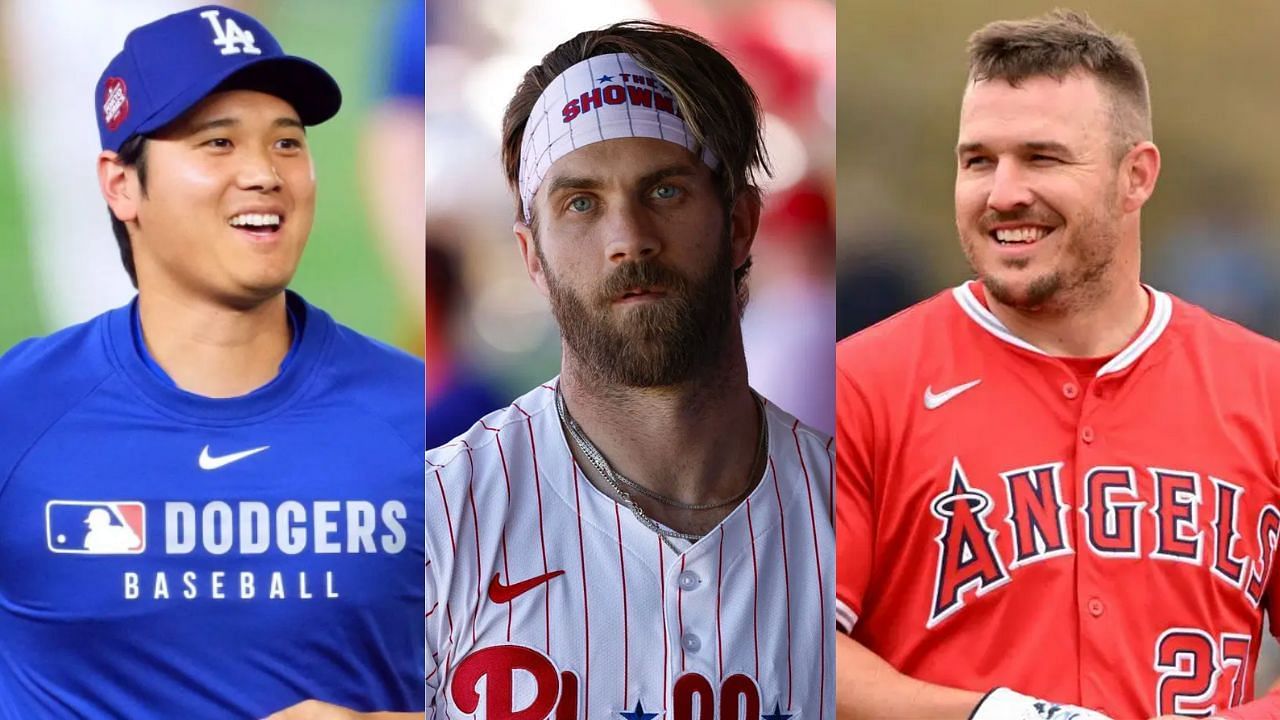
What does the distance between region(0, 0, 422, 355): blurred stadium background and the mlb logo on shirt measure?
48cm

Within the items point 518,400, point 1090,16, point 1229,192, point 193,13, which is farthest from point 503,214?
point 1229,192

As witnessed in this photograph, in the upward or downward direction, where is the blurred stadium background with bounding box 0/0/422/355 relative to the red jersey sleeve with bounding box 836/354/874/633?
upward

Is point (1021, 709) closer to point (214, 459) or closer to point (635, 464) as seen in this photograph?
point (635, 464)

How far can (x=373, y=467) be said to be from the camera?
11.7 ft

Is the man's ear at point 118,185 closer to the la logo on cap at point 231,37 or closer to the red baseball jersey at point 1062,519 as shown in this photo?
the la logo on cap at point 231,37

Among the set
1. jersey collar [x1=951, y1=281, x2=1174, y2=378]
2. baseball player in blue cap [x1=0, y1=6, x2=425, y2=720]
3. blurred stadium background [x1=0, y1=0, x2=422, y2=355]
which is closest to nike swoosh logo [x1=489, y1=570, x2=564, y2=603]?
baseball player in blue cap [x1=0, y1=6, x2=425, y2=720]

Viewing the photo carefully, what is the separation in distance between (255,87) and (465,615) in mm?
1495

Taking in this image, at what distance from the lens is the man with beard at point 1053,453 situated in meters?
3.54

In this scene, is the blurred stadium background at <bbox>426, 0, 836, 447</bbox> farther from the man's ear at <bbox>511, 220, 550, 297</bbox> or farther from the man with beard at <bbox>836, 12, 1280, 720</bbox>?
the man with beard at <bbox>836, 12, 1280, 720</bbox>

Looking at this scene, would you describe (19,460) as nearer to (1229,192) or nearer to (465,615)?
(465,615)

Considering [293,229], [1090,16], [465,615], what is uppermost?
[1090,16]

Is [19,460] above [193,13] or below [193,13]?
below

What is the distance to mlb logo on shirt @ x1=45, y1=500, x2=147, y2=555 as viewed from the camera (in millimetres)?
3451

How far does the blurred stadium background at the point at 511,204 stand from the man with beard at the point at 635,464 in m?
0.05
